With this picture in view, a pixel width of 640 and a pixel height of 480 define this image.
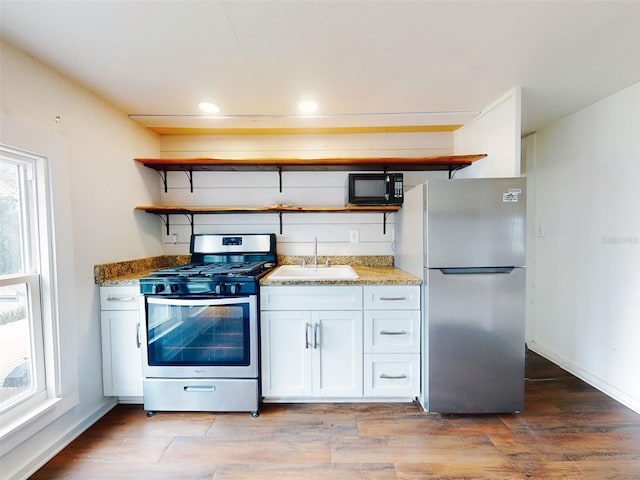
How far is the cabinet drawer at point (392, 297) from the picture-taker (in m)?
1.91

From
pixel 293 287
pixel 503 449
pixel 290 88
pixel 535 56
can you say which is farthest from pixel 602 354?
pixel 290 88

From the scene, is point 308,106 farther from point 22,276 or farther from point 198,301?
point 22,276

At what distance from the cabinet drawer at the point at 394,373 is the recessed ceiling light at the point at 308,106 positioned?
1.86m

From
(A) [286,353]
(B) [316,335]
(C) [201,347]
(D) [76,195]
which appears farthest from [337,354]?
(D) [76,195]

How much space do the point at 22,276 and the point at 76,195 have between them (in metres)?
0.54

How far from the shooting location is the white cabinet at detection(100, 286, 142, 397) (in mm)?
1916

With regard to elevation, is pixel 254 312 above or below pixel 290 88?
below

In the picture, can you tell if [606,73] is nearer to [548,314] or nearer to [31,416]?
[548,314]

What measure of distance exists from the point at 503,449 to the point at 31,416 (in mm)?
2519

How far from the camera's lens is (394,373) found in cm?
194

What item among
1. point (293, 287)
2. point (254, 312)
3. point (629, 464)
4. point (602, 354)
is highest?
point (293, 287)

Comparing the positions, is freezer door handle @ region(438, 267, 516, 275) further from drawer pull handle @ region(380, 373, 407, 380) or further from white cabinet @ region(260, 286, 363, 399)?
drawer pull handle @ region(380, 373, 407, 380)

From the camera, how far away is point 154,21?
50.1 inches

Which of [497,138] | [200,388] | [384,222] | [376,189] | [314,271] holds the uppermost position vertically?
[497,138]
